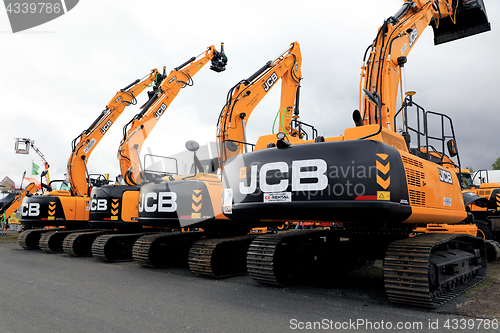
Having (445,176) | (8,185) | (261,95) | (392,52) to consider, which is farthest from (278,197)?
(8,185)

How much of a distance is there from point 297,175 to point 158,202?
3.45 meters

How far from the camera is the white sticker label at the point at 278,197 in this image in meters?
4.45

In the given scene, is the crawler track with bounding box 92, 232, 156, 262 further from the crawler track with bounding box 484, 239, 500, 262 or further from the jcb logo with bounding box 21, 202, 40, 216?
the crawler track with bounding box 484, 239, 500, 262

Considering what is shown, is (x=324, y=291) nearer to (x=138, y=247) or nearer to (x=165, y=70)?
(x=138, y=247)

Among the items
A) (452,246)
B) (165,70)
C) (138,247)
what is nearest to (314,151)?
(452,246)

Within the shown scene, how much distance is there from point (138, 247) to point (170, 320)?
417 cm

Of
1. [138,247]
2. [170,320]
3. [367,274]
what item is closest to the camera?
[170,320]

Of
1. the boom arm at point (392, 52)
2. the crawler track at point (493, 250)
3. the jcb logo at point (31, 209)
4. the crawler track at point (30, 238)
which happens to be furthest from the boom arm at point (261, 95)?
the crawler track at point (30, 238)

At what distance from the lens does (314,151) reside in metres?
4.39

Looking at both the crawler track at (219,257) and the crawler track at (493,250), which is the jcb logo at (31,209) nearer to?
the crawler track at (219,257)

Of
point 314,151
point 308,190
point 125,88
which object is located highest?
point 125,88

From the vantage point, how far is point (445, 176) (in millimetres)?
5379

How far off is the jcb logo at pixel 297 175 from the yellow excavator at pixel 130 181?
227 centimetres

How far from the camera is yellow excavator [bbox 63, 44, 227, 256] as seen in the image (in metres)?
8.48
